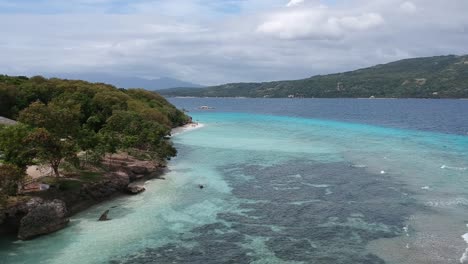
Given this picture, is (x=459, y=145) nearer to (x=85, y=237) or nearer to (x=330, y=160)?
(x=330, y=160)

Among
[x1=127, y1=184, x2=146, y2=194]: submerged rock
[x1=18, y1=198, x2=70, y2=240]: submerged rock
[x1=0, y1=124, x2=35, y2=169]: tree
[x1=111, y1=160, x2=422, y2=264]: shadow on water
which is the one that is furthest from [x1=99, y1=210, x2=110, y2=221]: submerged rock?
[x1=0, y1=124, x2=35, y2=169]: tree

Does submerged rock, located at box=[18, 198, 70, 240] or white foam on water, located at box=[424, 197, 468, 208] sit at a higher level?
submerged rock, located at box=[18, 198, 70, 240]

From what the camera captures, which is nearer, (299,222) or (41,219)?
(41,219)

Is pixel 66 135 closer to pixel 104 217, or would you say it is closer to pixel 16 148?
pixel 16 148

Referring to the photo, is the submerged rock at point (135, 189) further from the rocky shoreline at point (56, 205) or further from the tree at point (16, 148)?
the tree at point (16, 148)

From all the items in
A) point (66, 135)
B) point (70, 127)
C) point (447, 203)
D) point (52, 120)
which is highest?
point (52, 120)

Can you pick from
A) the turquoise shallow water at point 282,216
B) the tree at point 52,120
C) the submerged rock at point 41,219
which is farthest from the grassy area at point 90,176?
the tree at point 52,120

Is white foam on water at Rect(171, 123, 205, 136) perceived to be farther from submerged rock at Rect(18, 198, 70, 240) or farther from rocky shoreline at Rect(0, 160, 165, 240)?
submerged rock at Rect(18, 198, 70, 240)

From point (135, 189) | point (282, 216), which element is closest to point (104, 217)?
point (135, 189)
